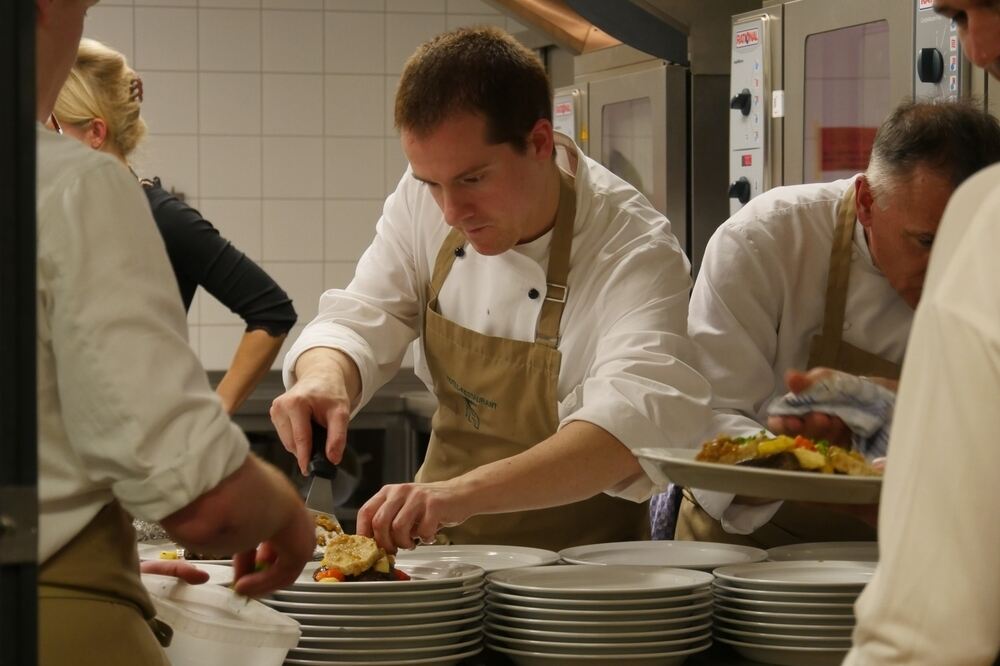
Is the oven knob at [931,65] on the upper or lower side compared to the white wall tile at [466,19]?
lower

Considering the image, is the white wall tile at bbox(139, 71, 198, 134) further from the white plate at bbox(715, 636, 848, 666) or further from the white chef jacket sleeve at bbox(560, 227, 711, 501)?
the white plate at bbox(715, 636, 848, 666)

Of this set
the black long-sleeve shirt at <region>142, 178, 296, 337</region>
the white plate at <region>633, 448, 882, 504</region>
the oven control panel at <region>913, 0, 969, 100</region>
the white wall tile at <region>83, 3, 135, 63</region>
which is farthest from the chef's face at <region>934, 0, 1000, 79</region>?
the white wall tile at <region>83, 3, 135, 63</region>

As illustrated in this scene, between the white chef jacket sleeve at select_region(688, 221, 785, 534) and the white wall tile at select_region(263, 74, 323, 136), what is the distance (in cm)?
318

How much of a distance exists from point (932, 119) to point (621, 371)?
61 centimetres

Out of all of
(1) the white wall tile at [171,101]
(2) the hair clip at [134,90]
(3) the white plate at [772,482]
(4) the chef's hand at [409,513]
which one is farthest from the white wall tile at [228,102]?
(3) the white plate at [772,482]

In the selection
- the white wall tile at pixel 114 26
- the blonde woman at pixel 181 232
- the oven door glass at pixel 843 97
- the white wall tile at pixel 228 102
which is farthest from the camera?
the white wall tile at pixel 228 102

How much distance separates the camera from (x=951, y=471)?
748 millimetres

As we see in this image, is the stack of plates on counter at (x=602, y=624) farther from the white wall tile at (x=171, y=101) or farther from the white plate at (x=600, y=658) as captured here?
the white wall tile at (x=171, y=101)

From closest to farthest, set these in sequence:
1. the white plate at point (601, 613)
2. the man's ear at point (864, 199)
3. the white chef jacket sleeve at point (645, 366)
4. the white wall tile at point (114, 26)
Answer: the white plate at point (601, 613), the white chef jacket sleeve at point (645, 366), the man's ear at point (864, 199), the white wall tile at point (114, 26)

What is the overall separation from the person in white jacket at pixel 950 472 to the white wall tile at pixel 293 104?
451 centimetres

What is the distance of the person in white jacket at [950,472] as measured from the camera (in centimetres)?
74

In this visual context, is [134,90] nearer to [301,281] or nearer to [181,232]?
[181,232]

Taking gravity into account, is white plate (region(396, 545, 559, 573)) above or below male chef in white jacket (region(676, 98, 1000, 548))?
below

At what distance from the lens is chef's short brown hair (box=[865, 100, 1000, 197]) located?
1960 millimetres
